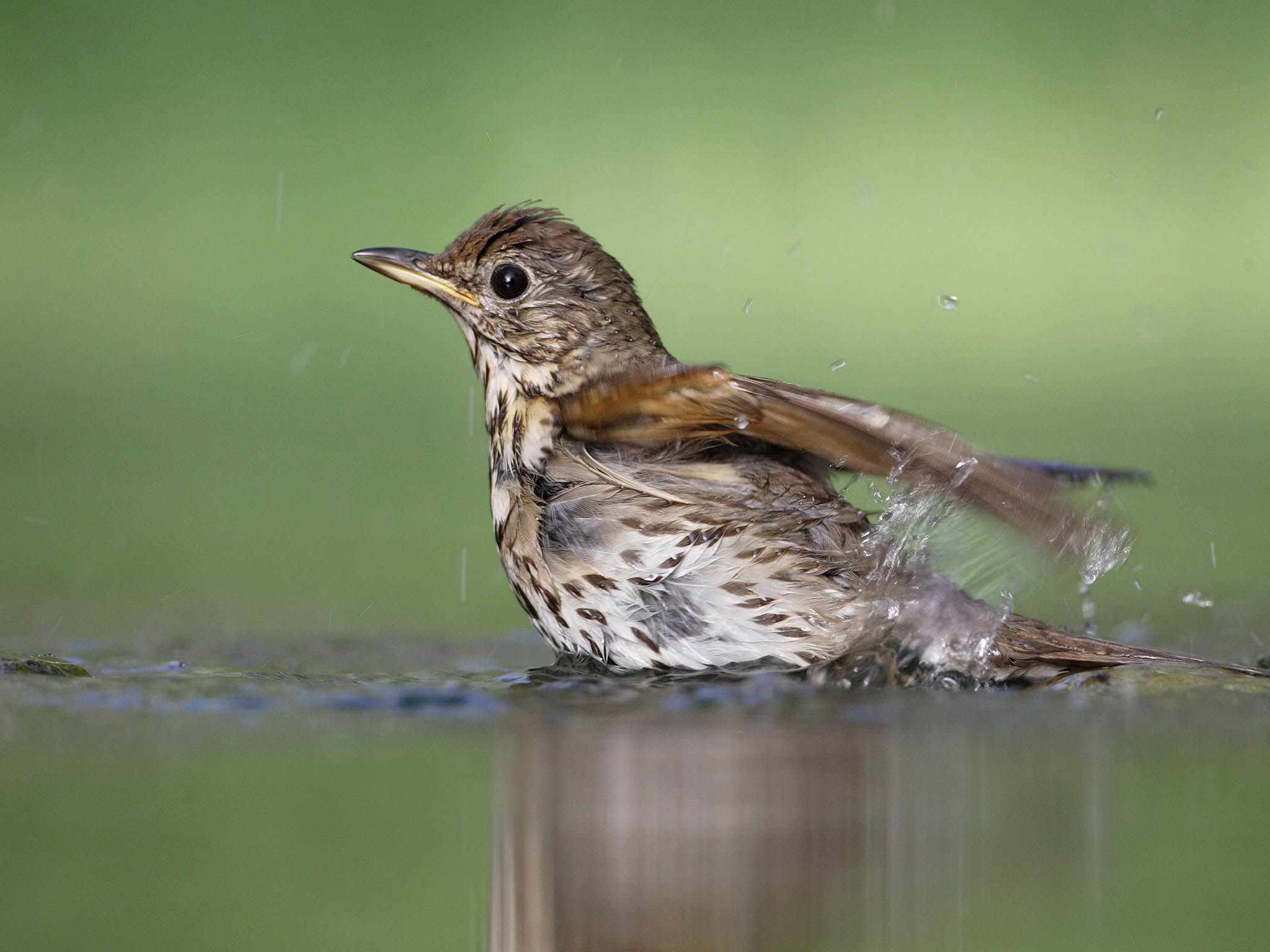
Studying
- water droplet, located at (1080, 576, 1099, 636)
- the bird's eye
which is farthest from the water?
water droplet, located at (1080, 576, 1099, 636)

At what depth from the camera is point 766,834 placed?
2.70m

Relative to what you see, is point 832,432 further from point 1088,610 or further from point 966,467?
point 1088,610

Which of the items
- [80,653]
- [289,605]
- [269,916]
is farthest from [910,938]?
[289,605]

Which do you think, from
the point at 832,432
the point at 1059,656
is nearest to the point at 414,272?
the point at 832,432

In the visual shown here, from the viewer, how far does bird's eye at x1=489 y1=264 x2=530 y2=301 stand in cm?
488

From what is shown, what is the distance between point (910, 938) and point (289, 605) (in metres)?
4.15

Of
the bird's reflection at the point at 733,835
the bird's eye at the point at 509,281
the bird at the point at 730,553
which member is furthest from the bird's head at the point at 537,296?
the bird's reflection at the point at 733,835

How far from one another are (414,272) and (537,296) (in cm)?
38

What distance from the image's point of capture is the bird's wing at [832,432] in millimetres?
3631

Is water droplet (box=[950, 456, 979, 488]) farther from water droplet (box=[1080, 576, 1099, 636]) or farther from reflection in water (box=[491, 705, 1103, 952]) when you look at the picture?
water droplet (box=[1080, 576, 1099, 636])

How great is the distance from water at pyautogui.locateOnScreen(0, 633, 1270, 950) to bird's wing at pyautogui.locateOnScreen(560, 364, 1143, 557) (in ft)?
1.56

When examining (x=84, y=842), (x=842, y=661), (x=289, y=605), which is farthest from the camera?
(x=289, y=605)

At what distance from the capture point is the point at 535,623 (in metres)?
4.53

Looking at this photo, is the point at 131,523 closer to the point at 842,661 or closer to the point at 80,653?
the point at 80,653
